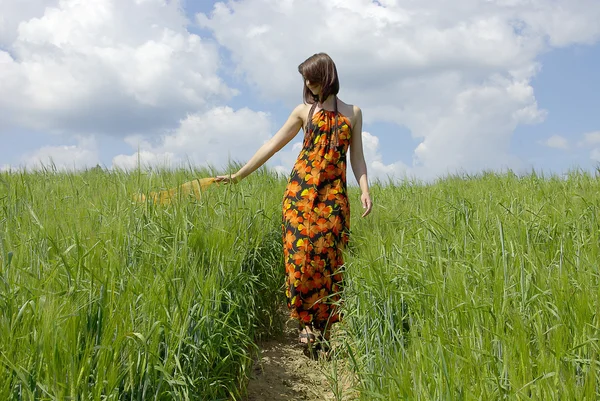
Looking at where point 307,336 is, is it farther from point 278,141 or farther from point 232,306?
point 278,141

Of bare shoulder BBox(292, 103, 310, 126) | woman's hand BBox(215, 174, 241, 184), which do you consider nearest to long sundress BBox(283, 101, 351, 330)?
bare shoulder BBox(292, 103, 310, 126)

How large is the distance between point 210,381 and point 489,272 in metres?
1.29

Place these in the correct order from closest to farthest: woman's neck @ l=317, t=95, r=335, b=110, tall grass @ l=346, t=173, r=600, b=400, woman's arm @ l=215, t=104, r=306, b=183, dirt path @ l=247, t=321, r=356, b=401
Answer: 1. tall grass @ l=346, t=173, r=600, b=400
2. dirt path @ l=247, t=321, r=356, b=401
3. woman's neck @ l=317, t=95, r=335, b=110
4. woman's arm @ l=215, t=104, r=306, b=183

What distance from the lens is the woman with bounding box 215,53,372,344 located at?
3.59 meters

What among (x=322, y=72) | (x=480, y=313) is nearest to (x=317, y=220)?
(x=322, y=72)

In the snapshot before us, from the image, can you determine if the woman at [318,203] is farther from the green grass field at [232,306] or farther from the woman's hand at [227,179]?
the green grass field at [232,306]

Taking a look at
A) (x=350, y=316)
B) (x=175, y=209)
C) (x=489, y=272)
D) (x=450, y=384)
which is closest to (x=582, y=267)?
(x=489, y=272)

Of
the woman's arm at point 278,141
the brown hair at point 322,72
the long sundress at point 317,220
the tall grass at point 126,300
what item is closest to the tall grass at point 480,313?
the long sundress at point 317,220

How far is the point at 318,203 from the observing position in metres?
3.62

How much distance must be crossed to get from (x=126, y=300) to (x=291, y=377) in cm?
150

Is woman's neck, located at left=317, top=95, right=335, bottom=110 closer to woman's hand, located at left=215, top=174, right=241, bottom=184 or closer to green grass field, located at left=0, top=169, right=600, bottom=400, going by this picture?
woman's hand, located at left=215, top=174, right=241, bottom=184

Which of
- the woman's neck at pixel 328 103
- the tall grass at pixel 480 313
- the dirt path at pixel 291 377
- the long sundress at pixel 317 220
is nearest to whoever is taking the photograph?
the tall grass at pixel 480 313

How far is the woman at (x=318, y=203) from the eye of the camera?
359cm

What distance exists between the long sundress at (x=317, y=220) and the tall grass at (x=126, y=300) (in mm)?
242
